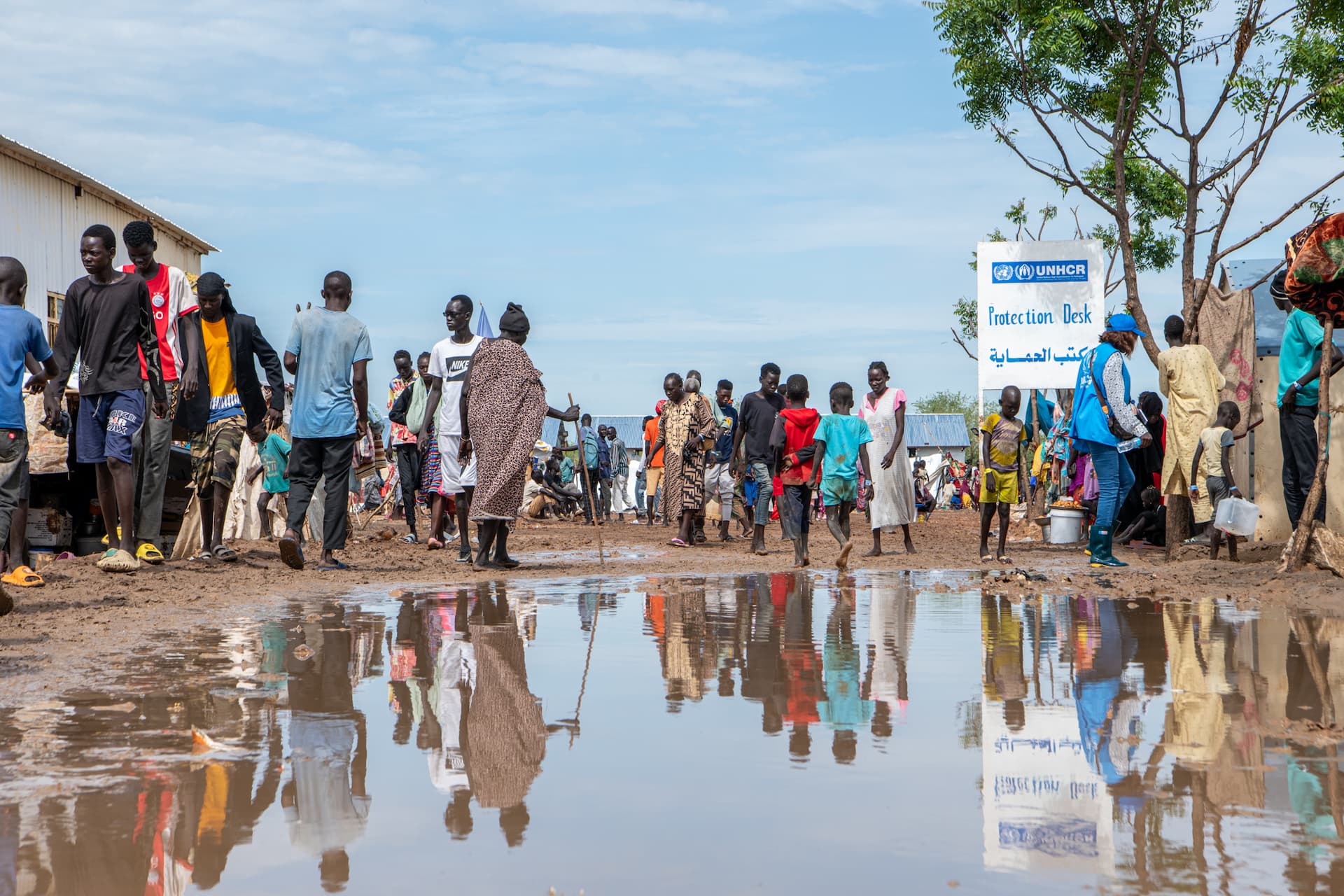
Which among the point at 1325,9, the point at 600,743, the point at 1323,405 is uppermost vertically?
the point at 1325,9

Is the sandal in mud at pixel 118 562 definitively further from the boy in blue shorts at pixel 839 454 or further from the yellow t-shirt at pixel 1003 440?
the yellow t-shirt at pixel 1003 440

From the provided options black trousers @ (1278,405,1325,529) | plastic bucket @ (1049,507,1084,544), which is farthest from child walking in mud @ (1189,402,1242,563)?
plastic bucket @ (1049,507,1084,544)

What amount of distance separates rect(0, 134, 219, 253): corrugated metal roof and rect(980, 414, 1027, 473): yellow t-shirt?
17.5 m

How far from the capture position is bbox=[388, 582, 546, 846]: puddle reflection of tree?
3105mm

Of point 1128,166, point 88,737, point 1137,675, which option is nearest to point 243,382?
point 88,737

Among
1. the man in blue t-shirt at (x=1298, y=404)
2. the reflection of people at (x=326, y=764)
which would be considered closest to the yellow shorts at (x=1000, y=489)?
the man in blue t-shirt at (x=1298, y=404)

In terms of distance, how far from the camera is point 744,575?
31.1ft

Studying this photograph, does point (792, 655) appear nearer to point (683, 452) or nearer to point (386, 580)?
point (386, 580)

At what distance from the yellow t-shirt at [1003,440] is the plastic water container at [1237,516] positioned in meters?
1.86

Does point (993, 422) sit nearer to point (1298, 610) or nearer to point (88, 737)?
A: point (1298, 610)

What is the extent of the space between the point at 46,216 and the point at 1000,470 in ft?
62.3

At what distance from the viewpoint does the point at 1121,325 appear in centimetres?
984

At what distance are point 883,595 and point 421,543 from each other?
7245 mm

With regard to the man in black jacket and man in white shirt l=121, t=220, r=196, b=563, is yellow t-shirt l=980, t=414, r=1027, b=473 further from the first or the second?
man in white shirt l=121, t=220, r=196, b=563
